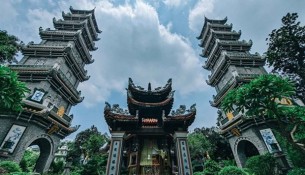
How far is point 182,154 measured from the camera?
32.9 feet

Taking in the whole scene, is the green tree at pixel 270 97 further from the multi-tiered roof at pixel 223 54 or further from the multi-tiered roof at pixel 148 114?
the multi-tiered roof at pixel 223 54

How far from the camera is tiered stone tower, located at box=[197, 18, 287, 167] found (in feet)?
55.6

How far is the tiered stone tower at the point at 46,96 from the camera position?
51.6ft

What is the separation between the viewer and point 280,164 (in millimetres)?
14773

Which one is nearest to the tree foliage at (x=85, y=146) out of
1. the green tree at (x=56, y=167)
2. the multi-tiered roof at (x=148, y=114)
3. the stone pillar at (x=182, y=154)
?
the green tree at (x=56, y=167)

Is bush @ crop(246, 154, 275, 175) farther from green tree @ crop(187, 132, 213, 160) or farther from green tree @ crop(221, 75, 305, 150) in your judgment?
green tree @ crop(187, 132, 213, 160)

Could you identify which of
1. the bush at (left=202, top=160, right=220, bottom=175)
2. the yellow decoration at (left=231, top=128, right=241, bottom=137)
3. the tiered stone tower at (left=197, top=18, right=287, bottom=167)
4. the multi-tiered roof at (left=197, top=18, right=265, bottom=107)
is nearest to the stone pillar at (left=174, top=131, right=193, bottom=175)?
the bush at (left=202, top=160, right=220, bottom=175)

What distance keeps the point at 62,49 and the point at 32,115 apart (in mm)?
10239

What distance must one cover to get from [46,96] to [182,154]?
1627 cm

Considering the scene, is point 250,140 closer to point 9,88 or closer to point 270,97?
point 270,97

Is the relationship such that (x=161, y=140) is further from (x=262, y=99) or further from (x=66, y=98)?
(x=66, y=98)

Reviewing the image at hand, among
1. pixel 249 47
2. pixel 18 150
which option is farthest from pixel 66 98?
pixel 249 47

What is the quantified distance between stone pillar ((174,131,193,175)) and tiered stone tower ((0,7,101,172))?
13490mm

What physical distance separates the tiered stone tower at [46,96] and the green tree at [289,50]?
2337 cm
